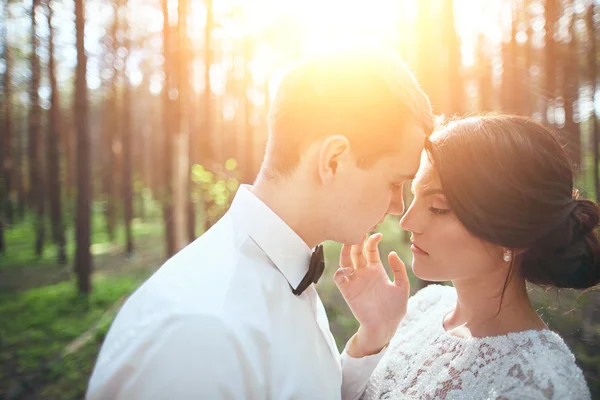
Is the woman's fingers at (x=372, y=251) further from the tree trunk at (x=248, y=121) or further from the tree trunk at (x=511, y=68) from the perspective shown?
the tree trunk at (x=248, y=121)

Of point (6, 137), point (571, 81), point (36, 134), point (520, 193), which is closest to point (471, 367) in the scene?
point (520, 193)

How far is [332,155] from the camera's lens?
166 cm

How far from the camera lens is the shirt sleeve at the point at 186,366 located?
1195mm

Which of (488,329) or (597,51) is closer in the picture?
(488,329)

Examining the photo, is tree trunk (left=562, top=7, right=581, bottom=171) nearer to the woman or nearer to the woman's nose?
the woman

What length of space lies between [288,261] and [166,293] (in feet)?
1.64

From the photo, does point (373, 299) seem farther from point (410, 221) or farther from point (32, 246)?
point (32, 246)

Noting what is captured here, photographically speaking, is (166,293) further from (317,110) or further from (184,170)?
(184,170)

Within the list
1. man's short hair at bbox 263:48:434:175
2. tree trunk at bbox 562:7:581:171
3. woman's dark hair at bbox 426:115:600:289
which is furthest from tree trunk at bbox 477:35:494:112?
man's short hair at bbox 263:48:434:175

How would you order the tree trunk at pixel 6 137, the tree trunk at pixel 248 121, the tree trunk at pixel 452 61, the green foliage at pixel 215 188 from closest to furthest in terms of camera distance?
the tree trunk at pixel 452 61, the tree trunk at pixel 6 137, the green foliage at pixel 215 188, the tree trunk at pixel 248 121

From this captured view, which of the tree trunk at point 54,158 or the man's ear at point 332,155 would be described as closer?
the man's ear at point 332,155

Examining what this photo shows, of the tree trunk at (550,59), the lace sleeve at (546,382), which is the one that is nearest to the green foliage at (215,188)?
the tree trunk at (550,59)

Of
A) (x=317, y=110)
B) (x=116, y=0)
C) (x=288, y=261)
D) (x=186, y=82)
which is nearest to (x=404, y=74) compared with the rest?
(x=317, y=110)

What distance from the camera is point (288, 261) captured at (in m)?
1.66
